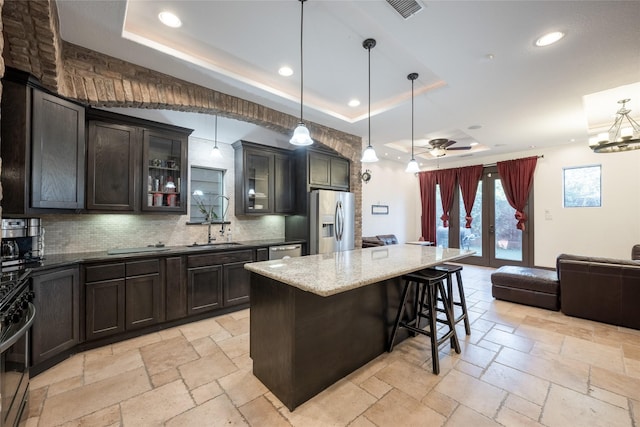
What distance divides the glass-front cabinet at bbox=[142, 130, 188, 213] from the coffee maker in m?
0.99

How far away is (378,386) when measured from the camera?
85.6 inches

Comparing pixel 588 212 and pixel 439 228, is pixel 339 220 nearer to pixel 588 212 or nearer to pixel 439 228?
pixel 439 228

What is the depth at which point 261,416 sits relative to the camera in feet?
6.13

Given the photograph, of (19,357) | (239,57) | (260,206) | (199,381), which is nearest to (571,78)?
(239,57)

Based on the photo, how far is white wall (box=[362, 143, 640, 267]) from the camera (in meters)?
5.06

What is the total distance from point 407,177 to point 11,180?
25.6 feet

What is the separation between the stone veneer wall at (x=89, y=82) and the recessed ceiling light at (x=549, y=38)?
2.80 m

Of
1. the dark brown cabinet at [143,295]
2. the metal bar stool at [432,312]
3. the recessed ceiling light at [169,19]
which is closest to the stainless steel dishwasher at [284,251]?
the dark brown cabinet at [143,295]

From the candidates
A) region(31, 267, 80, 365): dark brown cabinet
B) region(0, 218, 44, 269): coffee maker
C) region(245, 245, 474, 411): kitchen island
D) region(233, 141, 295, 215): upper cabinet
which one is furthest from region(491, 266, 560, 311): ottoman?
region(0, 218, 44, 269): coffee maker

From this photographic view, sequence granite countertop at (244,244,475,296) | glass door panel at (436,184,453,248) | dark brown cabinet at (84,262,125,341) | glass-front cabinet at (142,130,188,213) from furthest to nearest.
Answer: glass door panel at (436,184,453,248) < glass-front cabinet at (142,130,188,213) < dark brown cabinet at (84,262,125,341) < granite countertop at (244,244,475,296)

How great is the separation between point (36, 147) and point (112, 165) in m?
0.81

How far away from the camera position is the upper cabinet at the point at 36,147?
86.4 inches

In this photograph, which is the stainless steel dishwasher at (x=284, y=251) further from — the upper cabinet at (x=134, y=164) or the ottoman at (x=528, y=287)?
the ottoman at (x=528, y=287)

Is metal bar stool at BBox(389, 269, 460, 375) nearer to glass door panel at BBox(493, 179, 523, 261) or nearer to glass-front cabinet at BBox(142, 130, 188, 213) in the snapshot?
glass-front cabinet at BBox(142, 130, 188, 213)
